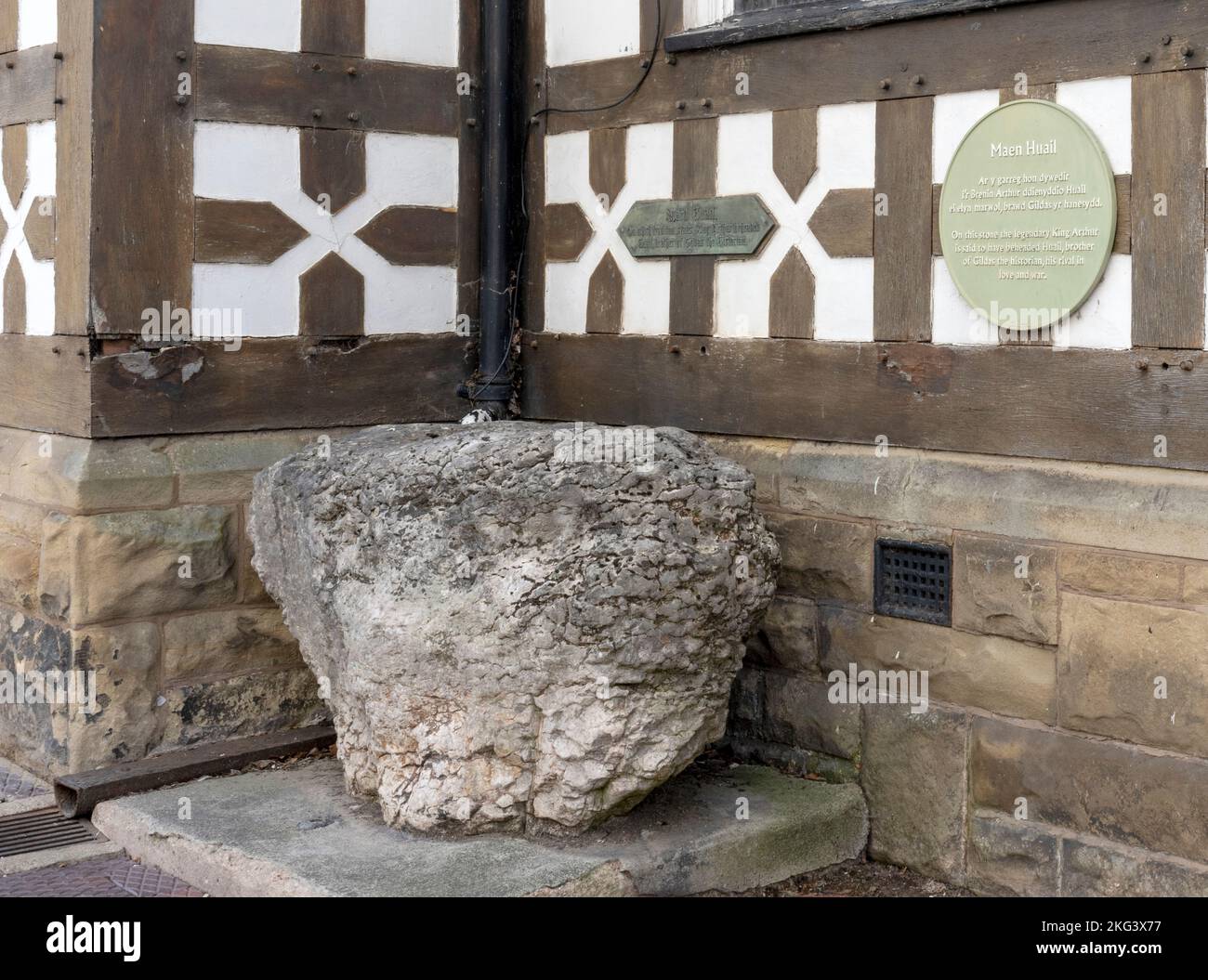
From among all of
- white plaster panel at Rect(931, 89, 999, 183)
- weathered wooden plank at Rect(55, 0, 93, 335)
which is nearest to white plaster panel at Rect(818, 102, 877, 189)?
white plaster panel at Rect(931, 89, 999, 183)

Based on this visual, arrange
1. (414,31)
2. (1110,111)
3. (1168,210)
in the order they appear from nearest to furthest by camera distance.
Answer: (1168,210)
(1110,111)
(414,31)

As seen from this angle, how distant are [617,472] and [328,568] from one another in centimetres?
96

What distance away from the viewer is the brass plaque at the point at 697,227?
520 centimetres

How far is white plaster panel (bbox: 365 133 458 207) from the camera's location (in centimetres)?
581

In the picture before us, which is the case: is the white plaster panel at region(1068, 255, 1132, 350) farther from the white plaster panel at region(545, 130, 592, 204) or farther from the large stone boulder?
the white plaster panel at region(545, 130, 592, 204)

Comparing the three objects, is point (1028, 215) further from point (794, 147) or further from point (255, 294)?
point (255, 294)

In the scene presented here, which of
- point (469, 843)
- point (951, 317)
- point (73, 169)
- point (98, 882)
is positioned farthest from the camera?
point (73, 169)

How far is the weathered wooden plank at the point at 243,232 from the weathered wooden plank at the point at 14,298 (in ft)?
2.43

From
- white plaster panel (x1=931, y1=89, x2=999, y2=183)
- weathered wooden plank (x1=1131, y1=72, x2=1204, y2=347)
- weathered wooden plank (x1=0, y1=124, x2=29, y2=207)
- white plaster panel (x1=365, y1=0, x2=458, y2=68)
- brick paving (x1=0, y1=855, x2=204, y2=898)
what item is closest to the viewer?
weathered wooden plank (x1=1131, y1=72, x2=1204, y2=347)

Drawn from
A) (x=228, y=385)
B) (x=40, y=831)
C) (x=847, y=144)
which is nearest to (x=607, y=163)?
(x=847, y=144)

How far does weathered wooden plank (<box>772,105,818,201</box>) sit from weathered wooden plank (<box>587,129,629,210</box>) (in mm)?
719

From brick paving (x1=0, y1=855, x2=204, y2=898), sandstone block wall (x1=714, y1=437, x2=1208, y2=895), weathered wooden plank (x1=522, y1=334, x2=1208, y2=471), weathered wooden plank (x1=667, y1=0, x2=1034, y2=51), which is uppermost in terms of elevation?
weathered wooden plank (x1=667, y1=0, x2=1034, y2=51)

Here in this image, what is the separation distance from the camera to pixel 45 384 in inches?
214

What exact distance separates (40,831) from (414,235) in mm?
2534
